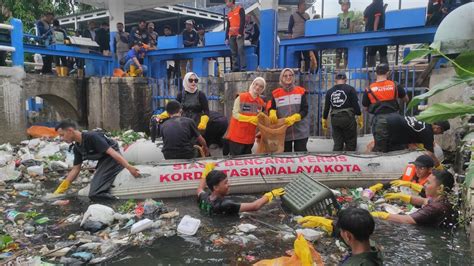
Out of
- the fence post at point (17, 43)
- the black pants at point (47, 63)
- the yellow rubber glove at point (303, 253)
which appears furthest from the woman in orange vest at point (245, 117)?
the black pants at point (47, 63)

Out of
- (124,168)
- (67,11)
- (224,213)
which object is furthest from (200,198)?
(67,11)

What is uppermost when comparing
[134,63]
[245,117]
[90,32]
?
[90,32]

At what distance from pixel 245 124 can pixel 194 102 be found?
3.44ft

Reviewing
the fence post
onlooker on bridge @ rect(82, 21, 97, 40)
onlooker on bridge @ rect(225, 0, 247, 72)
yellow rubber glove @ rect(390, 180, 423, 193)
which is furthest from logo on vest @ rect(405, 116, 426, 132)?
onlooker on bridge @ rect(82, 21, 97, 40)

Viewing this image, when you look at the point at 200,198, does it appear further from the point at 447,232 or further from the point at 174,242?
the point at 447,232

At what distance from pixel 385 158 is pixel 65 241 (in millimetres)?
4174

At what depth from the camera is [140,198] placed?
5.05 m

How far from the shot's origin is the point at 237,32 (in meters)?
8.29

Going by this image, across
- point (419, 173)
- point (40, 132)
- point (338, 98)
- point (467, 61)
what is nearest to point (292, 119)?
point (338, 98)

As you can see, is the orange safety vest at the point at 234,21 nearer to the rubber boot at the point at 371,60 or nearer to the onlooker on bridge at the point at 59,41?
the rubber boot at the point at 371,60

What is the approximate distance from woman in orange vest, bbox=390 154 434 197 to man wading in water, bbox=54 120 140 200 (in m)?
3.31

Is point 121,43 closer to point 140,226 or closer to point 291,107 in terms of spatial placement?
point 291,107

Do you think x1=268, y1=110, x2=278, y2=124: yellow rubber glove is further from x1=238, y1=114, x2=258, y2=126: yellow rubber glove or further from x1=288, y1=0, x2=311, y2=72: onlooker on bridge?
x1=288, y1=0, x2=311, y2=72: onlooker on bridge

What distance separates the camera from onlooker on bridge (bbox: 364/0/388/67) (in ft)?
26.1
